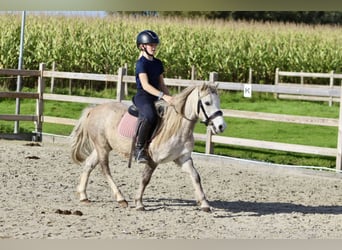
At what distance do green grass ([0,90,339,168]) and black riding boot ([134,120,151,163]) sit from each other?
4.81 metres

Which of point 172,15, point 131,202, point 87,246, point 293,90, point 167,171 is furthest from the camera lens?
point 172,15

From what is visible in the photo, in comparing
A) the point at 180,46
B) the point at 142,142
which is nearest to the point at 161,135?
the point at 142,142

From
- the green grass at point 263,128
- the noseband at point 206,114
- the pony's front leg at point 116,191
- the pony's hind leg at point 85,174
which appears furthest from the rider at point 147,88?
the green grass at point 263,128

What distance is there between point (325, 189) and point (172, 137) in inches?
114

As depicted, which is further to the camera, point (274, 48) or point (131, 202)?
point (274, 48)

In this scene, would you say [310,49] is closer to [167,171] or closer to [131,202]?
[167,171]

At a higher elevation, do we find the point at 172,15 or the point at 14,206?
the point at 172,15

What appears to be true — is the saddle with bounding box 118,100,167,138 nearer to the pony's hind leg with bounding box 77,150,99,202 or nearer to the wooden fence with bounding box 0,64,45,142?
the pony's hind leg with bounding box 77,150,99,202

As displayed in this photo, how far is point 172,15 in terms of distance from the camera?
31047mm

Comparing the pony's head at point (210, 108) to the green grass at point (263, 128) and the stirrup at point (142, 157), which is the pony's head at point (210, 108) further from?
the green grass at point (263, 128)

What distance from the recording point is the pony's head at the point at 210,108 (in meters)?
6.97

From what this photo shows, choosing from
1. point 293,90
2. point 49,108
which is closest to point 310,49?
point 49,108

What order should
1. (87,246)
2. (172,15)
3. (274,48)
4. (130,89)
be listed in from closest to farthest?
(87,246) → (130,89) → (274,48) → (172,15)

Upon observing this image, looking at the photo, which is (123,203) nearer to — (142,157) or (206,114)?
(142,157)
